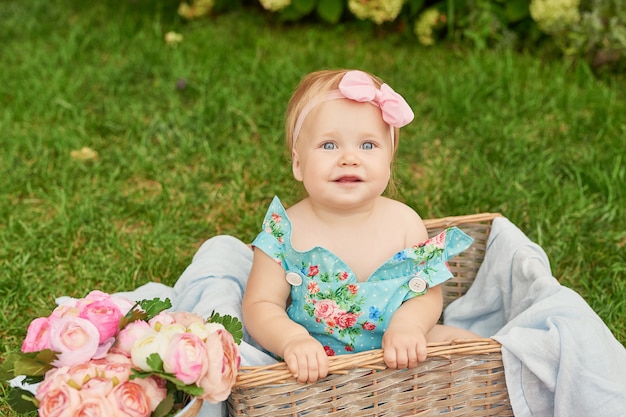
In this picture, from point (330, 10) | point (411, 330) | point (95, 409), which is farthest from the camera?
point (330, 10)

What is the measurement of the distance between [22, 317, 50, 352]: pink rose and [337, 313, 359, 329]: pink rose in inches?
31.2

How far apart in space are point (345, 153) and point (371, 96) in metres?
0.16

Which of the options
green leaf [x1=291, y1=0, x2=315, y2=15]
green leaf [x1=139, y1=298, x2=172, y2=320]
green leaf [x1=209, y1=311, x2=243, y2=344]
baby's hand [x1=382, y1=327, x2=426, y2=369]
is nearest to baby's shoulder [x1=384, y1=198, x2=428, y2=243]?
baby's hand [x1=382, y1=327, x2=426, y2=369]

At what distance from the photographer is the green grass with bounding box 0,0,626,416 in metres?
2.75

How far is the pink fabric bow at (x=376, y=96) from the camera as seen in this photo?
2004mm

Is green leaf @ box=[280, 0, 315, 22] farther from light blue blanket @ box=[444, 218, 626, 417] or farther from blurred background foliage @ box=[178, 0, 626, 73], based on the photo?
light blue blanket @ box=[444, 218, 626, 417]

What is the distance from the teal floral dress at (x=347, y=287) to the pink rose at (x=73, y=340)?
69 cm

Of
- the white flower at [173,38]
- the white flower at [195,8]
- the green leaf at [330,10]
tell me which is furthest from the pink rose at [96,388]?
the white flower at [195,8]

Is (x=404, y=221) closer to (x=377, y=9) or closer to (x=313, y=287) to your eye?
(x=313, y=287)

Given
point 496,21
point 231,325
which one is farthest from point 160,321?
point 496,21

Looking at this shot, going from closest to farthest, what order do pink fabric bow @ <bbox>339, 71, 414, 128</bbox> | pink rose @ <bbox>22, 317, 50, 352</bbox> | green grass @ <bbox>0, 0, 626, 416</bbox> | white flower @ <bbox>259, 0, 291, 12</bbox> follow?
pink rose @ <bbox>22, 317, 50, 352</bbox> → pink fabric bow @ <bbox>339, 71, 414, 128</bbox> → green grass @ <bbox>0, 0, 626, 416</bbox> → white flower @ <bbox>259, 0, 291, 12</bbox>

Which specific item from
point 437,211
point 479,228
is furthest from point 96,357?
point 437,211

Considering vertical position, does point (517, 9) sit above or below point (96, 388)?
above

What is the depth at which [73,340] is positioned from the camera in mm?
1520
